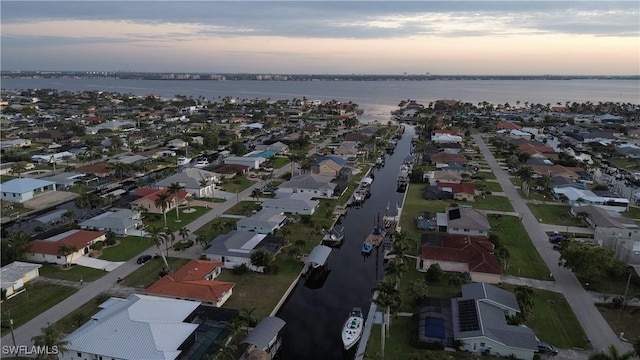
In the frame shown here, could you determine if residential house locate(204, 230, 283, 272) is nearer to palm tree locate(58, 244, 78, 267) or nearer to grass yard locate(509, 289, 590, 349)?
palm tree locate(58, 244, 78, 267)

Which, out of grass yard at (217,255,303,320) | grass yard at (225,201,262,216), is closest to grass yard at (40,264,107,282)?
grass yard at (217,255,303,320)

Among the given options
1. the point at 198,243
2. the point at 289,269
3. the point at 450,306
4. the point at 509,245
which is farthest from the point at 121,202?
the point at 509,245

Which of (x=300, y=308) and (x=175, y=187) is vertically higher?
(x=175, y=187)

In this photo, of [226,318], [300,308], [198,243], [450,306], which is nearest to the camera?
[226,318]

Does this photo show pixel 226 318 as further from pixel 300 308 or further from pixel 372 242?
pixel 372 242

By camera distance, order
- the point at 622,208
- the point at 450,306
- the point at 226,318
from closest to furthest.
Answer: the point at 226,318, the point at 450,306, the point at 622,208

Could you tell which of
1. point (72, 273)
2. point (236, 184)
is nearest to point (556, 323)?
point (72, 273)
